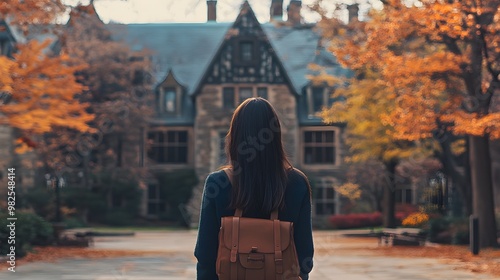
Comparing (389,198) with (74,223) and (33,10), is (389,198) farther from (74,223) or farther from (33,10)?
(33,10)

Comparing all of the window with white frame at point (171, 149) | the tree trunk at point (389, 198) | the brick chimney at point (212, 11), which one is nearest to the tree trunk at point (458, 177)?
the tree trunk at point (389, 198)

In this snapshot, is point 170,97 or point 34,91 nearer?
point 34,91

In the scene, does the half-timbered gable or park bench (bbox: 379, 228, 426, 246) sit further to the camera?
the half-timbered gable

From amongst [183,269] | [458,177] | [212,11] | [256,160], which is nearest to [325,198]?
[212,11]

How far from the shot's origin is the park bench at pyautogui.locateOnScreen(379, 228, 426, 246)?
28234 mm

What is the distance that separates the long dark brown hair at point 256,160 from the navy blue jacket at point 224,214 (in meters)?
0.05

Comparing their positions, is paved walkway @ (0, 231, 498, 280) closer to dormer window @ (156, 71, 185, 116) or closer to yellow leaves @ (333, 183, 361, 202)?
yellow leaves @ (333, 183, 361, 202)

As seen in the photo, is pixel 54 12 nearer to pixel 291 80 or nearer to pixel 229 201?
pixel 229 201

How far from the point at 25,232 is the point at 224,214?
18135 mm

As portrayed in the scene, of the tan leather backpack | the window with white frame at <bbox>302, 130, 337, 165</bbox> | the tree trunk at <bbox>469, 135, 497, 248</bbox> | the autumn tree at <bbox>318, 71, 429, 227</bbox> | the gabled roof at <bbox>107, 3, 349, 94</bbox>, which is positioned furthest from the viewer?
the gabled roof at <bbox>107, 3, 349, 94</bbox>

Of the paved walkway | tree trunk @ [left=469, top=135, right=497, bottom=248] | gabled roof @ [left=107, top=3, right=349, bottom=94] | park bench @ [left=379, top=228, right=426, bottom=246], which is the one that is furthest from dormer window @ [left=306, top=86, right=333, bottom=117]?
the paved walkway

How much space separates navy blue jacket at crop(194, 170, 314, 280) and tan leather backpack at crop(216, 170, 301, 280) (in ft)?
0.34

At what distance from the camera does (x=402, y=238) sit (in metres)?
28.5

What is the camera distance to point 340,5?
963 inches
